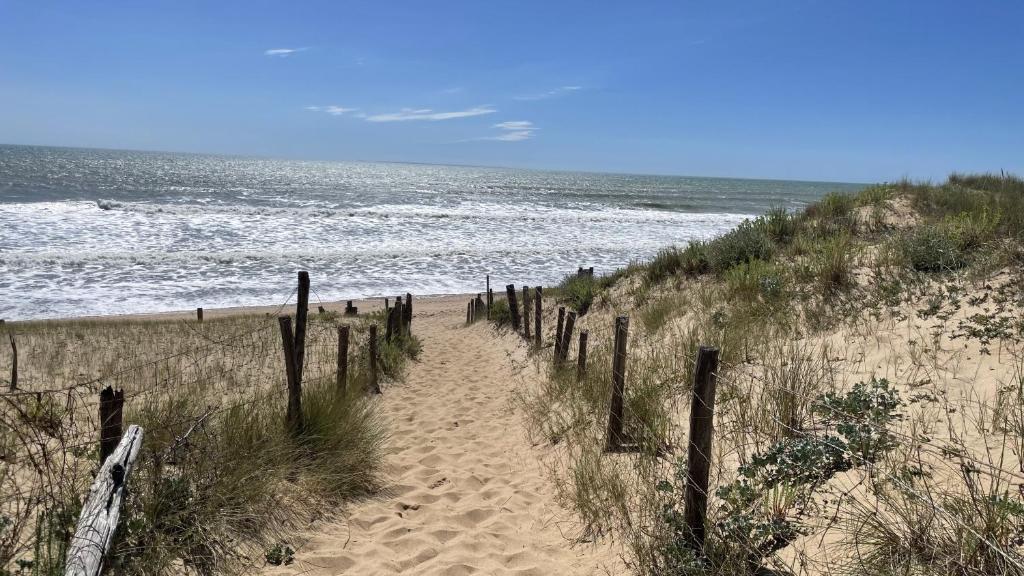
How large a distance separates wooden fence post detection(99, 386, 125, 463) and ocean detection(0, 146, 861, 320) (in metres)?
19.9

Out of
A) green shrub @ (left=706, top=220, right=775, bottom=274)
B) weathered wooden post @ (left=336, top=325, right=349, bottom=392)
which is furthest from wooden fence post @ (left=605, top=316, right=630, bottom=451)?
green shrub @ (left=706, top=220, right=775, bottom=274)

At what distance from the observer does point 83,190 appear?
174 feet

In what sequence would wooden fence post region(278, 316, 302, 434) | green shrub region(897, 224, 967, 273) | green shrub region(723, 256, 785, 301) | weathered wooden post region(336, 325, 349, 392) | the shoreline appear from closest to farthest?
1. wooden fence post region(278, 316, 302, 434)
2. weathered wooden post region(336, 325, 349, 392)
3. green shrub region(897, 224, 967, 273)
4. green shrub region(723, 256, 785, 301)
5. the shoreline

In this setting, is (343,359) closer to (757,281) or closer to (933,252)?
(757,281)

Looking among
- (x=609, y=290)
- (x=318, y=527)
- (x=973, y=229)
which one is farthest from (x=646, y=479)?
(x=609, y=290)

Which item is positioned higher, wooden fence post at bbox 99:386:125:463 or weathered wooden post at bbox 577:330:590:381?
wooden fence post at bbox 99:386:125:463

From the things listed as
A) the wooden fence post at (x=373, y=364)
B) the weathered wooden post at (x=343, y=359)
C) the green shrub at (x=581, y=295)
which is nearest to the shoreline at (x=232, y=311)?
the green shrub at (x=581, y=295)

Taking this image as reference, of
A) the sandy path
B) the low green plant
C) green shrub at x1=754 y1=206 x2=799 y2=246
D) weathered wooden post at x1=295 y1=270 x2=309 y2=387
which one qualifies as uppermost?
green shrub at x1=754 y1=206 x2=799 y2=246

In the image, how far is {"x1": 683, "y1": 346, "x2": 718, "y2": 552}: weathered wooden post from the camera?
11.0 ft

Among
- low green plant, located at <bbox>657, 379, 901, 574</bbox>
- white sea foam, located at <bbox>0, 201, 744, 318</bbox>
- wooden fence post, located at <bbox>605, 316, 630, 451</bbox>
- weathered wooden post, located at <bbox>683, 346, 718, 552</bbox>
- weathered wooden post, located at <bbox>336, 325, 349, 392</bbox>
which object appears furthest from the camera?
white sea foam, located at <bbox>0, 201, 744, 318</bbox>

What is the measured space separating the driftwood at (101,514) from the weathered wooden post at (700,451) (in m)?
3.12

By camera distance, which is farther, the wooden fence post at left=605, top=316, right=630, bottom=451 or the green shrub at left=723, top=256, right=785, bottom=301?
the green shrub at left=723, top=256, right=785, bottom=301

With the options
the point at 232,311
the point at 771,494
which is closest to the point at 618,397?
the point at 771,494

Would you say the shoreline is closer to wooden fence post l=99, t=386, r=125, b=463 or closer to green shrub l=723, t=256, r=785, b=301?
green shrub l=723, t=256, r=785, b=301
